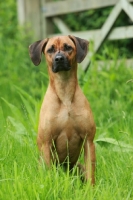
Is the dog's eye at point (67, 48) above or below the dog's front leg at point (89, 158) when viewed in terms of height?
above

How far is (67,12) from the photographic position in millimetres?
7938

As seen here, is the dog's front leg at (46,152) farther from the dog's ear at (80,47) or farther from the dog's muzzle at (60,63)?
the dog's ear at (80,47)

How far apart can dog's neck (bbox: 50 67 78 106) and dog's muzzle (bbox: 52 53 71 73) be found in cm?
11

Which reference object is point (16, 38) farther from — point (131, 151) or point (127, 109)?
point (131, 151)

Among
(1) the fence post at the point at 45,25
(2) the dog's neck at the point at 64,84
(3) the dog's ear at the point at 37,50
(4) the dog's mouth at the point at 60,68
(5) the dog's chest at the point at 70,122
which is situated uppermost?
(1) the fence post at the point at 45,25

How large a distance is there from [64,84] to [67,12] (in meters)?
3.89

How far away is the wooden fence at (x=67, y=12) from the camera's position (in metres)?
7.09

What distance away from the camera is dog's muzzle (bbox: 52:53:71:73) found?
4.09m

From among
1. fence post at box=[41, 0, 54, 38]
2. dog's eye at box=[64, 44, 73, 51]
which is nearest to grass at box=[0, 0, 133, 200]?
fence post at box=[41, 0, 54, 38]

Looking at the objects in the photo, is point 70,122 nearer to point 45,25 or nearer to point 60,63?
point 60,63

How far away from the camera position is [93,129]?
4.12m

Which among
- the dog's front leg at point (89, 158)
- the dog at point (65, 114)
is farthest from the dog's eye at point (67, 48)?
the dog's front leg at point (89, 158)

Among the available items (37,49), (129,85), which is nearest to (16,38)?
(129,85)

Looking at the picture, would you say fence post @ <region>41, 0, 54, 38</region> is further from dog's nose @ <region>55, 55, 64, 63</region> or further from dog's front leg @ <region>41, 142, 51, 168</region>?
dog's front leg @ <region>41, 142, 51, 168</region>
